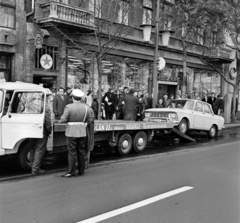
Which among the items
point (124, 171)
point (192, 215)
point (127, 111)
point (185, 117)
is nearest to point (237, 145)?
point (185, 117)

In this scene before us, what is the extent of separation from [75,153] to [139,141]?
393 cm

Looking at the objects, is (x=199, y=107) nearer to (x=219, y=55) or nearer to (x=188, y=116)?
(x=188, y=116)

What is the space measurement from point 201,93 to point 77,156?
75.9ft

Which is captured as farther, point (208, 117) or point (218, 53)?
point (218, 53)

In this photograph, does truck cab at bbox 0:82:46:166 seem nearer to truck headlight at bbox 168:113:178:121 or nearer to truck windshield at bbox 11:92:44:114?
A: truck windshield at bbox 11:92:44:114

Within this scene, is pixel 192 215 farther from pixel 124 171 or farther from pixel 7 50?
pixel 7 50

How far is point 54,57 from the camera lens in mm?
17016

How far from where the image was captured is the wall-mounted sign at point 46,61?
16.4 meters

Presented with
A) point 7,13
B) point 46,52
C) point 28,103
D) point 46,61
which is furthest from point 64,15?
point 28,103

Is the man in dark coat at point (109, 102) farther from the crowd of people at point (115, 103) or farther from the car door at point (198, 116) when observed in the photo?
the car door at point (198, 116)

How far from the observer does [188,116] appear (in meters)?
14.3

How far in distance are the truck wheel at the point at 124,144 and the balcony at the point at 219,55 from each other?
18577 mm

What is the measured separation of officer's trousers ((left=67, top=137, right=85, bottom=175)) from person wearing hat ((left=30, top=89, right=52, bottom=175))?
2.24 feet

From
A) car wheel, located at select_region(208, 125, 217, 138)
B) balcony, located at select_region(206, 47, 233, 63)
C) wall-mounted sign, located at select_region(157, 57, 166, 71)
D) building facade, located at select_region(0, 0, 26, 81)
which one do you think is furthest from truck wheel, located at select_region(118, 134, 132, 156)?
balcony, located at select_region(206, 47, 233, 63)
